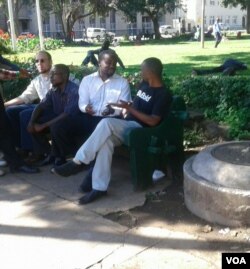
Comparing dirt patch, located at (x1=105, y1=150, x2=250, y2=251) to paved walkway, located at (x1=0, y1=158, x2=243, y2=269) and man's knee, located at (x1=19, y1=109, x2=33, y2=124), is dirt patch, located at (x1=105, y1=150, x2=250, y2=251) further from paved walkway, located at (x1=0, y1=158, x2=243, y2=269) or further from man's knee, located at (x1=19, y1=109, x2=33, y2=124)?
man's knee, located at (x1=19, y1=109, x2=33, y2=124)

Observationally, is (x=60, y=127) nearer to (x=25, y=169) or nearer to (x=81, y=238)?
(x=25, y=169)

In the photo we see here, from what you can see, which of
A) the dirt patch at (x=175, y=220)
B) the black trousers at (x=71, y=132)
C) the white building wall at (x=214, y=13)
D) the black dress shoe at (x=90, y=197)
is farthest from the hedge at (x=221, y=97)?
the white building wall at (x=214, y=13)

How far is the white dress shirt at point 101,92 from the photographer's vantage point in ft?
16.6

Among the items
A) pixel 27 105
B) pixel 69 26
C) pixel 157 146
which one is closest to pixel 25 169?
pixel 27 105

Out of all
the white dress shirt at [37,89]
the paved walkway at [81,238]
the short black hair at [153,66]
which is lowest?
the paved walkway at [81,238]

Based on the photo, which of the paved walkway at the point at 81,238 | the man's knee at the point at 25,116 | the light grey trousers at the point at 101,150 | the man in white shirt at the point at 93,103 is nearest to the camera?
the paved walkway at the point at 81,238

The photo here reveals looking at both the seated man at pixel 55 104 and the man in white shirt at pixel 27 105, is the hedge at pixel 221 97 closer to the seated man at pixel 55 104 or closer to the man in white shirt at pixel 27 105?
the seated man at pixel 55 104

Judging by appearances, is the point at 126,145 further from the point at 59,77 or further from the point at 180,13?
the point at 180,13

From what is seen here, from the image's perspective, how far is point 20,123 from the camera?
573cm

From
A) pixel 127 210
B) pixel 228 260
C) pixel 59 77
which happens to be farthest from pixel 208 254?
pixel 59 77

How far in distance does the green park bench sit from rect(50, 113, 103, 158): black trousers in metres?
0.84

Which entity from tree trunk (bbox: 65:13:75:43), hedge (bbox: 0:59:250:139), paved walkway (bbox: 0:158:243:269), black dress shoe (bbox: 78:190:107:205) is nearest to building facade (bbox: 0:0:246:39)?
tree trunk (bbox: 65:13:75:43)

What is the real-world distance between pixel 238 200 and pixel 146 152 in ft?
3.95

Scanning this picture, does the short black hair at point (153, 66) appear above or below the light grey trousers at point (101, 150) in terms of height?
above
